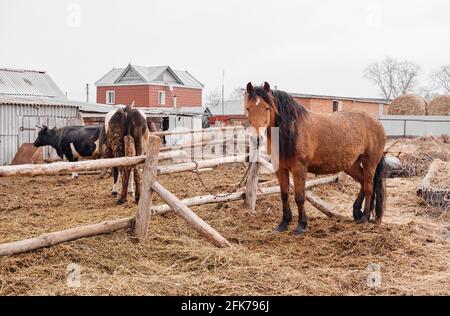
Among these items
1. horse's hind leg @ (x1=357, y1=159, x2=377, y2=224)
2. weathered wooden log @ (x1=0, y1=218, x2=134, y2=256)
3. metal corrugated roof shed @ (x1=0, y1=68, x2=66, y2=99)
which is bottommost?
weathered wooden log @ (x1=0, y1=218, x2=134, y2=256)

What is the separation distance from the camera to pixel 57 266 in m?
4.29

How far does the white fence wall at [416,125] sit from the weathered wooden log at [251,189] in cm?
1586

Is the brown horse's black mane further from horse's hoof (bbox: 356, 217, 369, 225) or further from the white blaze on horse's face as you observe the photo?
horse's hoof (bbox: 356, 217, 369, 225)

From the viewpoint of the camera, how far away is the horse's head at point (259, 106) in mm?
5559

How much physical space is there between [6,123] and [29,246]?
1359 centimetres

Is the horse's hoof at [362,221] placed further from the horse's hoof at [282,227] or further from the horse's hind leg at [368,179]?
the horse's hoof at [282,227]

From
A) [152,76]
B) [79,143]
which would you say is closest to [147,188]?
[79,143]

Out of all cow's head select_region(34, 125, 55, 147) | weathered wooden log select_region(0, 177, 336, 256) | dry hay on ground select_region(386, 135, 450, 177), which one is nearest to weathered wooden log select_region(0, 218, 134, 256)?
weathered wooden log select_region(0, 177, 336, 256)

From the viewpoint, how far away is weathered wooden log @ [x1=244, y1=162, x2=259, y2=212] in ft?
23.2

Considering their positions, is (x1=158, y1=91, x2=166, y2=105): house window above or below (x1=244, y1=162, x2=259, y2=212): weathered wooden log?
above

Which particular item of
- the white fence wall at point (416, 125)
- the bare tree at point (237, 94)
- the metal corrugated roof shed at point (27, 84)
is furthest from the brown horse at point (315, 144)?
the bare tree at point (237, 94)

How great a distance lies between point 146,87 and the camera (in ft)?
136

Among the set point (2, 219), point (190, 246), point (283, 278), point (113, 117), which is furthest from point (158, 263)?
point (113, 117)
